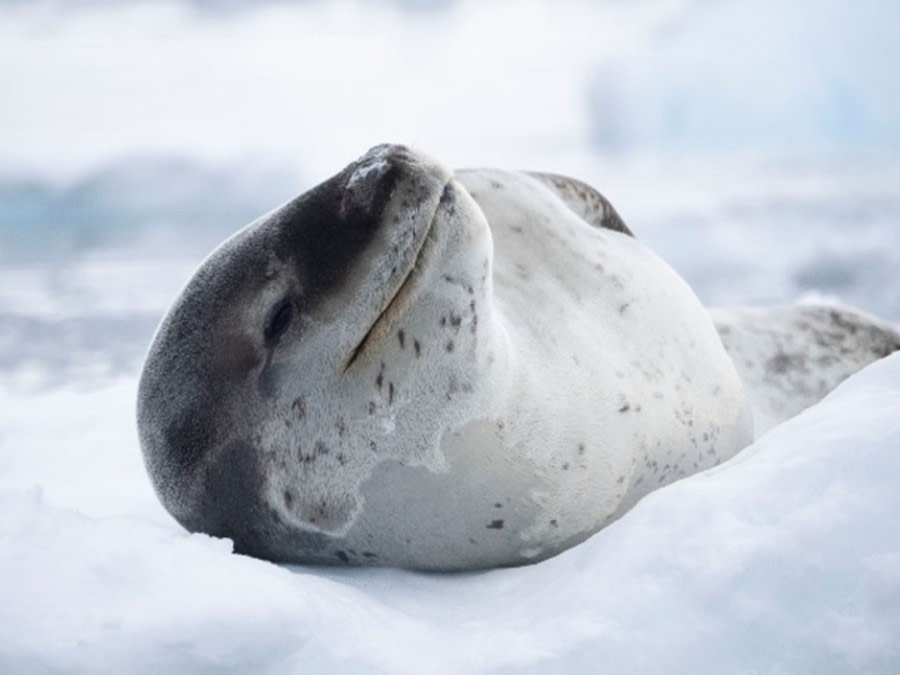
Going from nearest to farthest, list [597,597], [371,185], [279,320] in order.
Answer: [597,597] → [371,185] → [279,320]

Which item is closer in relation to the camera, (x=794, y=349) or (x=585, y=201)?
(x=585, y=201)

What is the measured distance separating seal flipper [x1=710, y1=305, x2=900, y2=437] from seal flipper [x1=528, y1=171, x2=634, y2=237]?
0.61 meters

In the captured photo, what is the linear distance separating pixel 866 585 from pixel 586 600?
0.40m

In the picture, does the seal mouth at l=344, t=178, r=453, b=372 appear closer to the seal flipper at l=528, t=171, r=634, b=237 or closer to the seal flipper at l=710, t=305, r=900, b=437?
the seal flipper at l=528, t=171, r=634, b=237

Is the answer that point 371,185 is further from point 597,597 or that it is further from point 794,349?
point 794,349

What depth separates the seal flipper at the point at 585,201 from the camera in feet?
10.7

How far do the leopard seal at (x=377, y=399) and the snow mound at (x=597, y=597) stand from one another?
0.38 m

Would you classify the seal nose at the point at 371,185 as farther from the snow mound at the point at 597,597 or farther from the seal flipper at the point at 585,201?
the seal flipper at the point at 585,201

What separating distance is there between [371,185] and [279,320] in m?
0.32

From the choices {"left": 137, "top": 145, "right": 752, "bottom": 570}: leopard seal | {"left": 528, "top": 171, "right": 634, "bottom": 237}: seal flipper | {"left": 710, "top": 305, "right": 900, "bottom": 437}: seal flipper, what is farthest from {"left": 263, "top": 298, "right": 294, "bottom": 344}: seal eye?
{"left": 710, "top": 305, "right": 900, "bottom": 437}: seal flipper

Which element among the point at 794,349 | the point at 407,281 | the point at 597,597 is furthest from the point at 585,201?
the point at 597,597

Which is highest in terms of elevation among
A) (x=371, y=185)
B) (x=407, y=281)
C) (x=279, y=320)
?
(x=371, y=185)

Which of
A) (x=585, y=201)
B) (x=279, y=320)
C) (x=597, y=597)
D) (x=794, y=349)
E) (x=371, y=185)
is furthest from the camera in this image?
(x=794, y=349)

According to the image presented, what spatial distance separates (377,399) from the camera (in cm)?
217
